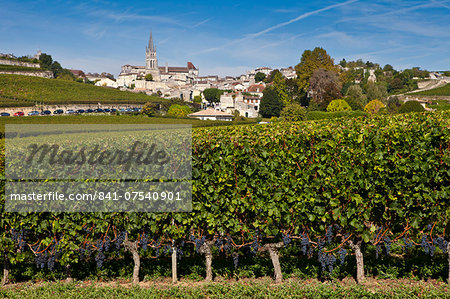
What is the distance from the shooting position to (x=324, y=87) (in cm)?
6625

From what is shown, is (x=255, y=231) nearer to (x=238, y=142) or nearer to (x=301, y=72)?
(x=238, y=142)

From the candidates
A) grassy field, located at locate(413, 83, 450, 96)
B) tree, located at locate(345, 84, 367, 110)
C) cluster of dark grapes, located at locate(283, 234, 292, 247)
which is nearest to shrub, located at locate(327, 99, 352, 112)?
tree, located at locate(345, 84, 367, 110)

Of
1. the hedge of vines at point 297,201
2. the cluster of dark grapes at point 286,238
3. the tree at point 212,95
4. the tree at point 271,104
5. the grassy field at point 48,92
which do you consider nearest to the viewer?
the hedge of vines at point 297,201

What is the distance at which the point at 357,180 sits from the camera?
616 centimetres

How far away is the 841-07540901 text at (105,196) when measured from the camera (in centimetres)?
669

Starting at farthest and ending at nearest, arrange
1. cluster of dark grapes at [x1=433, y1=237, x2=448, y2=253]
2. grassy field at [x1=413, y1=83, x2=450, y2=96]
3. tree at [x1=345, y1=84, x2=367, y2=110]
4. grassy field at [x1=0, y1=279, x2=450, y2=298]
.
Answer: grassy field at [x1=413, y1=83, x2=450, y2=96]
tree at [x1=345, y1=84, x2=367, y2=110]
cluster of dark grapes at [x1=433, y1=237, x2=448, y2=253]
grassy field at [x1=0, y1=279, x2=450, y2=298]

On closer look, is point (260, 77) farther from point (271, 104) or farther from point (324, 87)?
point (324, 87)

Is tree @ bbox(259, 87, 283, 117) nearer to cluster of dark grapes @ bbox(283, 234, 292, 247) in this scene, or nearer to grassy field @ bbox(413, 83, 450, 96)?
grassy field @ bbox(413, 83, 450, 96)

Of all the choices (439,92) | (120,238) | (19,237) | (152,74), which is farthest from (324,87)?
(152,74)

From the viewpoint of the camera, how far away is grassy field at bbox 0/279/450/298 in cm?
586

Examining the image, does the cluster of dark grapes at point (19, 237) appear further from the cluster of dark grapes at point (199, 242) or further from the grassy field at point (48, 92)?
the grassy field at point (48, 92)

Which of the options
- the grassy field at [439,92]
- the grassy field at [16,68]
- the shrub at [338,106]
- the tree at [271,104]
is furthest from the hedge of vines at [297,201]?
the grassy field at [16,68]

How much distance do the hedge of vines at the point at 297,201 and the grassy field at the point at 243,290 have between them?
41cm

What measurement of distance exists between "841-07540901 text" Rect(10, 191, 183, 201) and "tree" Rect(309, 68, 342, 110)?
5991 centimetres
